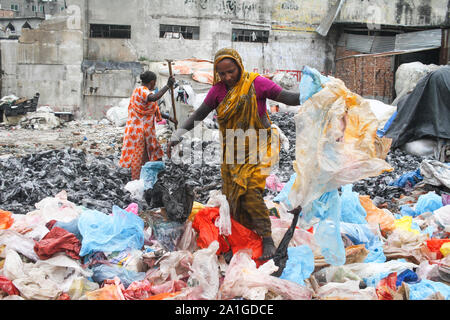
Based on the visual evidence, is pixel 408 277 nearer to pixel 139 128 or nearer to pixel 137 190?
pixel 137 190

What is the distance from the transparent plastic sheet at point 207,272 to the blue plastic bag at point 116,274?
40 centimetres

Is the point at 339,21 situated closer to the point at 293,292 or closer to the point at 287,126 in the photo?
the point at 287,126

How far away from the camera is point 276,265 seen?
2.80m

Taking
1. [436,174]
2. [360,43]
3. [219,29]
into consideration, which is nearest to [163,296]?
[436,174]

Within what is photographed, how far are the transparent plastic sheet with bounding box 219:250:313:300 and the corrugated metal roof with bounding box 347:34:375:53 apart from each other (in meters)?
16.0

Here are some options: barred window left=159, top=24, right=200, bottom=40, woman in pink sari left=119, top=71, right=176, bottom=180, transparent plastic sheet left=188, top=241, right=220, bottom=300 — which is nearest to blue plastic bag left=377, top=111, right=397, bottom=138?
woman in pink sari left=119, top=71, right=176, bottom=180

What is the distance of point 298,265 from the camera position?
276cm

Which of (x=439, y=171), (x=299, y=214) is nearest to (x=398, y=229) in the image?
(x=299, y=214)

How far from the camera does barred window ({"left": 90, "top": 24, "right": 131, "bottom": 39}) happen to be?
15.7m

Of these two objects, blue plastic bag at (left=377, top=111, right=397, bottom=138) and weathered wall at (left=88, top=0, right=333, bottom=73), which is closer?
blue plastic bag at (left=377, top=111, right=397, bottom=138)

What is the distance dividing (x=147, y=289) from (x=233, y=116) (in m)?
1.34

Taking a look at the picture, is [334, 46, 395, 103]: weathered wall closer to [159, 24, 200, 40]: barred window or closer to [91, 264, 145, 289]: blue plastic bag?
[159, 24, 200, 40]: barred window

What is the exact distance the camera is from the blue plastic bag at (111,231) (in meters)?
3.01

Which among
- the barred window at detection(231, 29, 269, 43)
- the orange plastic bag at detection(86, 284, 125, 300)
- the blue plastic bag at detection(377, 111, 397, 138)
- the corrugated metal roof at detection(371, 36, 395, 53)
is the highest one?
the barred window at detection(231, 29, 269, 43)
